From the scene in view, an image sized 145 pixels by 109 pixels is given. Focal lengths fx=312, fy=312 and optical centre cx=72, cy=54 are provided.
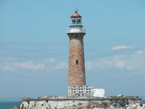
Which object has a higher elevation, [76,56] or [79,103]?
[76,56]

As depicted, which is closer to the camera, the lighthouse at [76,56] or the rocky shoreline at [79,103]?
the rocky shoreline at [79,103]

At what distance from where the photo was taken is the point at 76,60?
5519 centimetres

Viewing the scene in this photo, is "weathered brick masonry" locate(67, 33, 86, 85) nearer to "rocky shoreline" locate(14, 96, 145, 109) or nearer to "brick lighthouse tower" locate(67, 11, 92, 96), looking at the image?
"brick lighthouse tower" locate(67, 11, 92, 96)

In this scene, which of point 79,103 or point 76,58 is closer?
point 79,103

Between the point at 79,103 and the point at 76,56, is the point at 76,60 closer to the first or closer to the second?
the point at 76,56

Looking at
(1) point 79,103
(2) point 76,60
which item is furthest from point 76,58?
(1) point 79,103

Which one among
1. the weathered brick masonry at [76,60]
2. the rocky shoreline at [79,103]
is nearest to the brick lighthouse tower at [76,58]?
the weathered brick masonry at [76,60]

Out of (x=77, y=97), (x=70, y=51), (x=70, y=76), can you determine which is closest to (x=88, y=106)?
(x=77, y=97)

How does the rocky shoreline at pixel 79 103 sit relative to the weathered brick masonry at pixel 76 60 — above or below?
below

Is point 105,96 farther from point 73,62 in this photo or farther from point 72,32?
point 72,32

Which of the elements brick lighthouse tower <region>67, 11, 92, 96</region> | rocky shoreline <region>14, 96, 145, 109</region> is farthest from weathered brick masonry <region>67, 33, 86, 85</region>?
rocky shoreline <region>14, 96, 145, 109</region>

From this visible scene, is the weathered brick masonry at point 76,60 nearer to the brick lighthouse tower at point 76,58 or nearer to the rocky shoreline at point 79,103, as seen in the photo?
the brick lighthouse tower at point 76,58

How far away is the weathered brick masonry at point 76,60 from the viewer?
5481 centimetres

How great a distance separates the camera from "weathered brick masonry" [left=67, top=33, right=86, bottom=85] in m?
54.8
